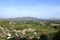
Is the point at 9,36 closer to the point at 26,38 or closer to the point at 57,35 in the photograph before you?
the point at 26,38

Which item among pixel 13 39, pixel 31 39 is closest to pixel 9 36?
pixel 13 39

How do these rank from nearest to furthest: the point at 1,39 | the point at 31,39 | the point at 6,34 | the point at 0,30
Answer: the point at 31,39 → the point at 1,39 → the point at 6,34 → the point at 0,30

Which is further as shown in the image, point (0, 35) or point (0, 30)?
point (0, 30)

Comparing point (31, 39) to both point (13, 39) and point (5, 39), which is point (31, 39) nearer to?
point (13, 39)

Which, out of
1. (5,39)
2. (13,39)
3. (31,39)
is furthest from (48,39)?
(5,39)

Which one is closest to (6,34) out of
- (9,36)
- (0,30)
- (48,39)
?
(9,36)

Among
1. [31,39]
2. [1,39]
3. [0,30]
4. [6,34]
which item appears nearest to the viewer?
[31,39]

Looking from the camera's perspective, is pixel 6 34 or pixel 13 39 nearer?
pixel 13 39

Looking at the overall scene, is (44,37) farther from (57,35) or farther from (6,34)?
(6,34)
